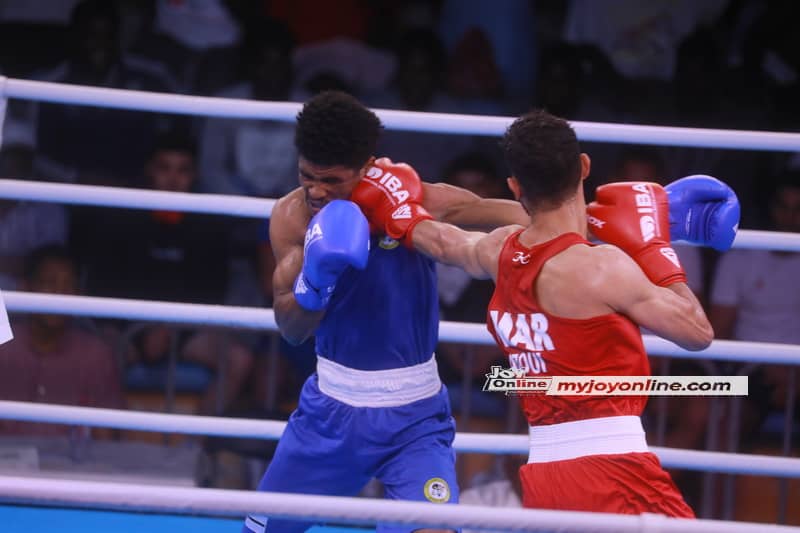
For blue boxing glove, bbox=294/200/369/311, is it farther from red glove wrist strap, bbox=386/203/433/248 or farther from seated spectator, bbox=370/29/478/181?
seated spectator, bbox=370/29/478/181

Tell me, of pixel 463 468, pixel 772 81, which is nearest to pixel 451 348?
pixel 463 468

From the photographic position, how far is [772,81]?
529 cm

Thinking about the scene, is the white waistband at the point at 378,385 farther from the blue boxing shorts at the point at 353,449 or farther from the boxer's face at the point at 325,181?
the boxer's face at the point at 325,181

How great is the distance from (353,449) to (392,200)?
619 millimetres

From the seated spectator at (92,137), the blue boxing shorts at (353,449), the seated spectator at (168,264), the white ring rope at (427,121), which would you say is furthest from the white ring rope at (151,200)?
the seated spectator at (92,137)

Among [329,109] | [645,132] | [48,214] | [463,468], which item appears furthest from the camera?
[48,214]

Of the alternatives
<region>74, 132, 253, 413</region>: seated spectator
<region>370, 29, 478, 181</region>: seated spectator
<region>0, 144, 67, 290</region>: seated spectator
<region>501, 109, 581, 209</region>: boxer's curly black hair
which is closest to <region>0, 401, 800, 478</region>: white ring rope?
<region>501, 109, 581, 209</region>: boxer's curly black hair

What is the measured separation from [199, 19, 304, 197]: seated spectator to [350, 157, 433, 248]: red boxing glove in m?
2.16

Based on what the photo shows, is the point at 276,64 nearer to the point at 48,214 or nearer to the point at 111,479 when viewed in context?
the point at 48,214

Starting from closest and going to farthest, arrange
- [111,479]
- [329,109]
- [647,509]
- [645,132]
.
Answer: [647,509] < [329,109] < [645,132] < [111,479]

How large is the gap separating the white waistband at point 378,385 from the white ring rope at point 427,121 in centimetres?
71

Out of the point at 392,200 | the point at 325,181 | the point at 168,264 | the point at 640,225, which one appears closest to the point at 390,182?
the point at 392,200

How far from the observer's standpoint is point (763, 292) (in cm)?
445

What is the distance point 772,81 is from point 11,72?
3.84m
